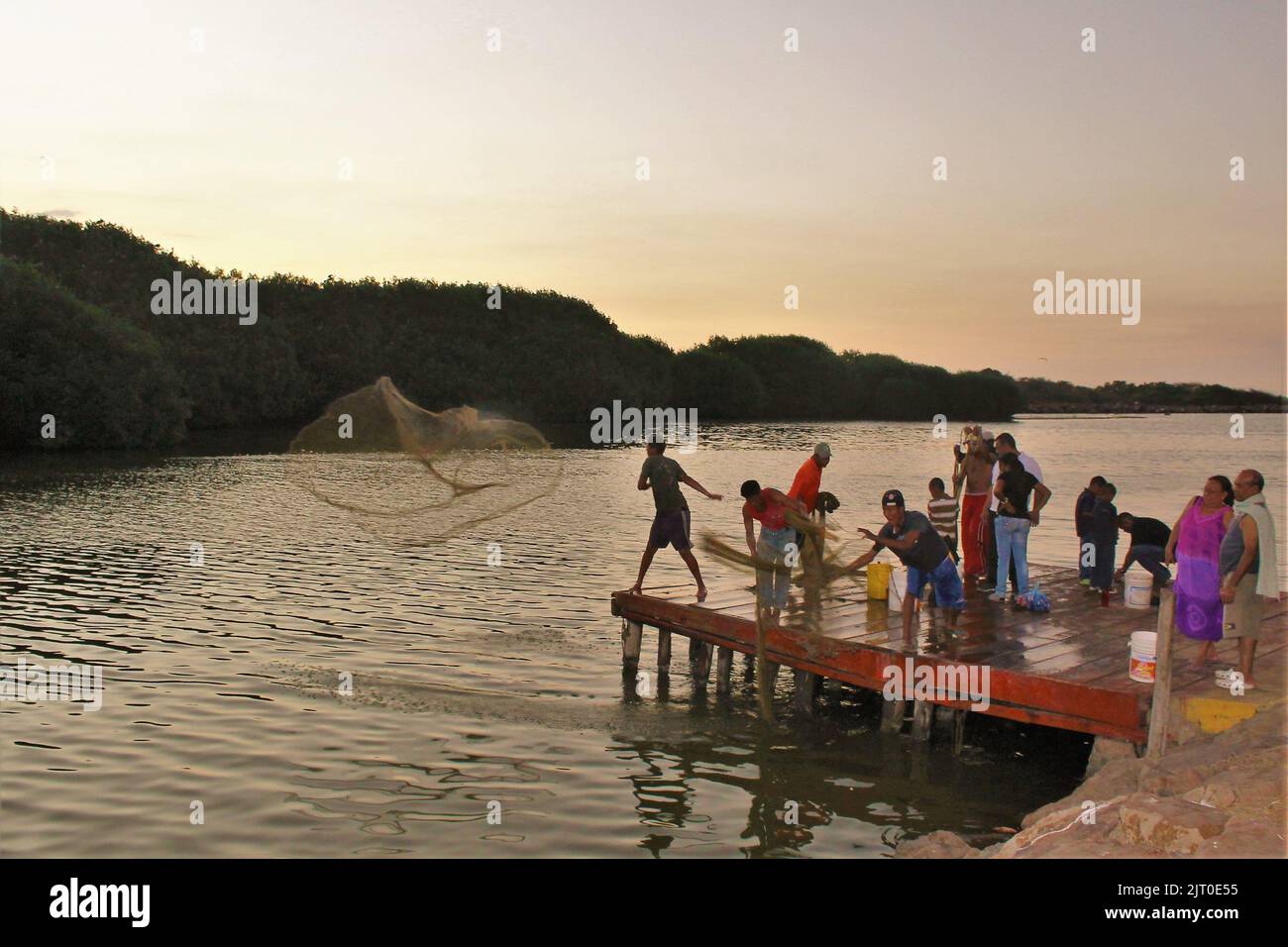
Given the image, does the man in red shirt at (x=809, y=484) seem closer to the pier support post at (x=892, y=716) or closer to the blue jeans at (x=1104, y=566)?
the pier support post at (x=892, y=716)

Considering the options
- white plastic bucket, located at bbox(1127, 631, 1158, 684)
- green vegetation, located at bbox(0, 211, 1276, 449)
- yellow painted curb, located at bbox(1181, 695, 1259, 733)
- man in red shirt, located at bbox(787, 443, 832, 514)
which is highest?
green vegetation, located at bbox(0, 211, 1276, 449)

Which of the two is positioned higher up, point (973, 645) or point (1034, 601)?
point (1034, 601)

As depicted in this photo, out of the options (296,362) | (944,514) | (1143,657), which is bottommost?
(1143,657)

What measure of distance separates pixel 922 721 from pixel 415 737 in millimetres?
6044

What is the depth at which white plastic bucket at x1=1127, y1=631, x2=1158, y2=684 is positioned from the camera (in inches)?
414

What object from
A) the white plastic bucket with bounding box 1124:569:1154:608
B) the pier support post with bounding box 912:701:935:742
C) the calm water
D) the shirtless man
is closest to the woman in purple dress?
Answer: the calm water

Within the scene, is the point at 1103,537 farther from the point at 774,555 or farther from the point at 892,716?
the point at 774,555

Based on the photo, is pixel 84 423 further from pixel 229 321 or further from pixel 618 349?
pixel 618 349

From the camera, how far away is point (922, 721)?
12.6 m

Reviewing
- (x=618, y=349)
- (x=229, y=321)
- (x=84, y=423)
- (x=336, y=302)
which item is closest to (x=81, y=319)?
(x=84, y=423)

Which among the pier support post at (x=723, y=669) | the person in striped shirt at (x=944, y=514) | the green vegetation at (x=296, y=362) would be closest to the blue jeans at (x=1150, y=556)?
the person in striped shirt at (x=944, y=514)

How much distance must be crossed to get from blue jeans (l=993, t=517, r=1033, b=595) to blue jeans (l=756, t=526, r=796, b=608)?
2838mm

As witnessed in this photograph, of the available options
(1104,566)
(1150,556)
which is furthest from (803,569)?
(1150,556)

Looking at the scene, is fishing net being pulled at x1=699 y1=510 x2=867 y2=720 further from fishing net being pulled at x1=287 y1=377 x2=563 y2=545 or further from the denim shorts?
fishing net being pulled at x1=287 y1=377 x2=563 y2=545
